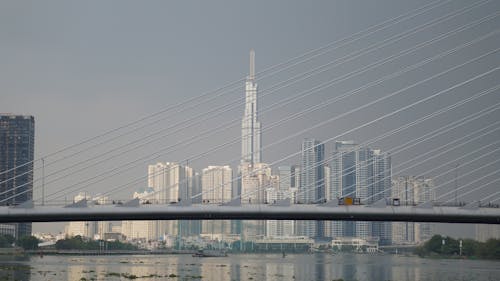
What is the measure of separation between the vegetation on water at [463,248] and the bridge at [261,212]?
58.8 m

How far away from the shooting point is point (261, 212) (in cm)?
4097

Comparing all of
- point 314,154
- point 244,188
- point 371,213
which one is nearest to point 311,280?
point 371,213

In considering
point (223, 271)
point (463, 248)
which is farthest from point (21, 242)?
point (223, 271)

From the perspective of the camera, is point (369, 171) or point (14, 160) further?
point (369, 171)

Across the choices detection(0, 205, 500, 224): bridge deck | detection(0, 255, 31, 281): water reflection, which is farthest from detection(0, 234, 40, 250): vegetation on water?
detection(0, 205, 500, 224): bridge deck

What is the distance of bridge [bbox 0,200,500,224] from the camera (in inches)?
1602

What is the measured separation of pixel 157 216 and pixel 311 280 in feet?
31.8

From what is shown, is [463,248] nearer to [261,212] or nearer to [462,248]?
[462,248]

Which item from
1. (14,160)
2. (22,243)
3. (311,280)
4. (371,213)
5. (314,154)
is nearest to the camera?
(371,213)

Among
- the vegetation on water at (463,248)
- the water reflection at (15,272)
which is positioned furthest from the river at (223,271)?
the vegetation on water at (463,248)

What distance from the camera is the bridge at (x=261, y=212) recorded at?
40.7 meters

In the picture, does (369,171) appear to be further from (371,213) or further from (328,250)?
(371,213)

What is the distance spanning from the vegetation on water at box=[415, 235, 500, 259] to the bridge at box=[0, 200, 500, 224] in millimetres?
58817

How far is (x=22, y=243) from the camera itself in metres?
129
